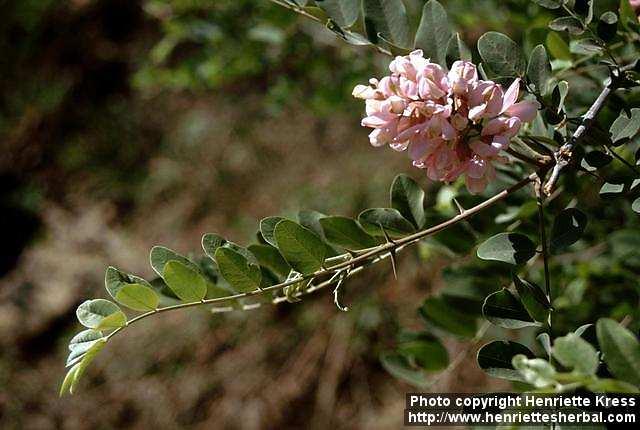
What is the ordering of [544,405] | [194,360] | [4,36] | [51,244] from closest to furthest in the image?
[544,405] → [194,360] → [51,244] → [4,36]

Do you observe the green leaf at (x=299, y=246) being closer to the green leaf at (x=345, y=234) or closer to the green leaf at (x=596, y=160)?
the green leaf at (x=345, y=234)

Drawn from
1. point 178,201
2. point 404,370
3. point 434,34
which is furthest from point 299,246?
point 178,201

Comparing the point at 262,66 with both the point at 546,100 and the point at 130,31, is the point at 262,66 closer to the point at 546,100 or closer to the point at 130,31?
the point at 546,100

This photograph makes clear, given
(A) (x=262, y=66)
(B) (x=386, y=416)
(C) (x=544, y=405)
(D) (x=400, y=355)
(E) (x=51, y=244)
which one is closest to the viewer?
(C) (x=544, y=405)

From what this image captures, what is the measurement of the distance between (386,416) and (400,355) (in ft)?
4.43

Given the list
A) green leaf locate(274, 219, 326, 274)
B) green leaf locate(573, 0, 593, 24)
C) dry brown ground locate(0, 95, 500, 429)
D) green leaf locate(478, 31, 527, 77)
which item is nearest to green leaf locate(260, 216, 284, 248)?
green leaf locate(274, 219, 326, 274)

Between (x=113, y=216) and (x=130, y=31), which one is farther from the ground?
(x=130, y=31)

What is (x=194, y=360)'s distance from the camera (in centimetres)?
254

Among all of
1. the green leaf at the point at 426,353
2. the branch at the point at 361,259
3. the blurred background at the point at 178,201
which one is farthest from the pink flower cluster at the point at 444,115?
the blurred background at the point at 178,201

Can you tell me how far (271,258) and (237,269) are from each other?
74mm

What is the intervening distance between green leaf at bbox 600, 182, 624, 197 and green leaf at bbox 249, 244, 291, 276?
0.99 feet

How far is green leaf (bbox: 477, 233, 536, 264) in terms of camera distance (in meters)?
0.67

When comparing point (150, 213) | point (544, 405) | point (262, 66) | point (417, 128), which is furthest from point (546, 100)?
point (150, 213)

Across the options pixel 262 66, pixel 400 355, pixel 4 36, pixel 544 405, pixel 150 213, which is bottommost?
pixel 150 213
